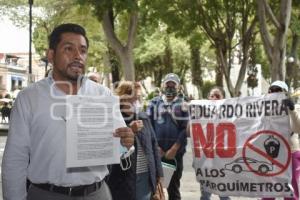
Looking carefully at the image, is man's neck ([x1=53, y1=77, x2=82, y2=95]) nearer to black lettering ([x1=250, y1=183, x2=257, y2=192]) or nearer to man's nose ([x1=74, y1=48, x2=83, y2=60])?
man's nose ([x1=74, y1=48, x2=83, y2=60])

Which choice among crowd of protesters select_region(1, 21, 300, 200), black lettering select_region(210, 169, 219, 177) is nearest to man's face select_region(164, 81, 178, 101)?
black lettering select_region(210, 169, 219, 177)

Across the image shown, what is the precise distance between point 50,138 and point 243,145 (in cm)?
400

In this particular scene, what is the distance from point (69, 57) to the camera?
351 cm

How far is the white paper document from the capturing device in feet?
11.2

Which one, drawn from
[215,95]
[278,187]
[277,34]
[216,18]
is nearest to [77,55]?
[278,187]

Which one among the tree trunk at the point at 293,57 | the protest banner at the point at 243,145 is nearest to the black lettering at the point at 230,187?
the protest banner at the point at 243,145

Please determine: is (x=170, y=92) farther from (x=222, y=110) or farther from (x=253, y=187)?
(x=253, y=187)

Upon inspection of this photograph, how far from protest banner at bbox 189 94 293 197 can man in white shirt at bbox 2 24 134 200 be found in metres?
3.59

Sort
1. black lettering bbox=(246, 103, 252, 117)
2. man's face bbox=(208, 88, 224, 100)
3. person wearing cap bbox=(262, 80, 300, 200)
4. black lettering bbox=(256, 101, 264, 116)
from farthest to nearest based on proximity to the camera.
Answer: man's face bbox=(208, 88, 224, 100)
black lettering bbox=(246, 103, 252, 117)
black lettering bbox=(256, 101, 264, 116)
person wearing cap bbox=(262, 80, 300, 200)

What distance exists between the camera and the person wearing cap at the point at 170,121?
732 cm

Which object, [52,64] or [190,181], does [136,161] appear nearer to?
[52,64]

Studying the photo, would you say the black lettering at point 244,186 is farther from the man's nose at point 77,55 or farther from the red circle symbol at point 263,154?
the man's nose at point 77,55

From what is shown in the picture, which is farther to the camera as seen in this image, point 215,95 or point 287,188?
point 215,95

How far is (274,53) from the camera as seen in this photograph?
15.6 meters
